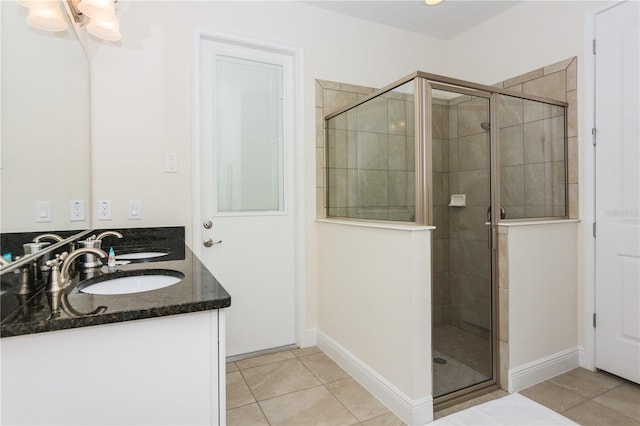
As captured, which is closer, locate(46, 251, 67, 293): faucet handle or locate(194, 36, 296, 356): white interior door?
locate(46, 251, 67, 293): faucet handle

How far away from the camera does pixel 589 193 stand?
226cm

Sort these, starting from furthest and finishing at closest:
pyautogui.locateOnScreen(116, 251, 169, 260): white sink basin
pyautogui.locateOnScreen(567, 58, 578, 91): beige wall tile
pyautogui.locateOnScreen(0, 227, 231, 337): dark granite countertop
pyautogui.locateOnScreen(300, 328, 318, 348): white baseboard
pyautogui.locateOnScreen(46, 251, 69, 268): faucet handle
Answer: pyautogui.locateOnScreen(300, 328, 318, 348): white baseboard
pyautogui.locateOnScreen(567, 58, 578, 91): beige wall tile
pyautogui.locateOnScreen(116, 251, 169, 260): white sink basin
pyautogui.locateOnScreen(46, 251, 69, 268): faucet handle
pyautogui.locateOnScreen(0, 227, 231, 337): dark granite countertop

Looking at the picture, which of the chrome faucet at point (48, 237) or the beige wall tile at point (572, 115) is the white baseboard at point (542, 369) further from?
the chrome faucet at point (48, 237)

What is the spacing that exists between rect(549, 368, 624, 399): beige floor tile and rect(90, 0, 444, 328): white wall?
1664 millimetres

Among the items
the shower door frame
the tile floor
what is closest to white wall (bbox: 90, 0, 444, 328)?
the tile floor

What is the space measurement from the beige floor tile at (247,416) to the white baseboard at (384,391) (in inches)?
24.6

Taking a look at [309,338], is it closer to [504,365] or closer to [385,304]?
[385,304]

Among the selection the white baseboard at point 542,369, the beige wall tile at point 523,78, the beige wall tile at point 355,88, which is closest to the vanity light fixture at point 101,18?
the beige wall tile at point 355,88

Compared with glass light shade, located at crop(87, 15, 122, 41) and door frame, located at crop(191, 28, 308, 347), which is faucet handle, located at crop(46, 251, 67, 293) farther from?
door frame, located at crop(191, 28, 308, 347)

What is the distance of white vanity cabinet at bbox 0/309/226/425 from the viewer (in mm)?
851

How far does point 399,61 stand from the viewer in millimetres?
3107

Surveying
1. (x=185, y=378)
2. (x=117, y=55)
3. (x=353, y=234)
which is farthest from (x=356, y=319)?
(x=117, y=55)

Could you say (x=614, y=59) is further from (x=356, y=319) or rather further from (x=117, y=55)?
(x=117, y=55)

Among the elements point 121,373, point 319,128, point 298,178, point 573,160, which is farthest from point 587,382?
point 121,373
